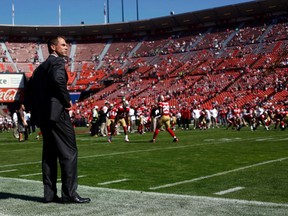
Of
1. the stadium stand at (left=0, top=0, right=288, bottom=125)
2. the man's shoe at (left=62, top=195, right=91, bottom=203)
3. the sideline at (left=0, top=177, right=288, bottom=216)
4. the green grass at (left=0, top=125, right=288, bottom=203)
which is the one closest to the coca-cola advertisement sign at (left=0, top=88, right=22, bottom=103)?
the stadium stand at (left=0, top=0, right=288, bottom=125)

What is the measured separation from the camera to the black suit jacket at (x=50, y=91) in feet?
15.8

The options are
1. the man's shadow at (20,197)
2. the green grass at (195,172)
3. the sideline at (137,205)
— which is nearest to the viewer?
the sideline at (137,205)

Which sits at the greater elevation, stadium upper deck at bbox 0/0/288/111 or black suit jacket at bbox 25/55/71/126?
stadium upper deck at bbox 0/0/288/111

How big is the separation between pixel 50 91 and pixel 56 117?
1.01ft

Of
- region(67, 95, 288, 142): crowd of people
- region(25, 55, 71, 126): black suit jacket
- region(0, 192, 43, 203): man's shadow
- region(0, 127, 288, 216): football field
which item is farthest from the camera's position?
region(67, 95, 288, 142): crowd of people

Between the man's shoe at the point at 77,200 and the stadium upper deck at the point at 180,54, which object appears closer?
the man's shoe at the point at 77,200

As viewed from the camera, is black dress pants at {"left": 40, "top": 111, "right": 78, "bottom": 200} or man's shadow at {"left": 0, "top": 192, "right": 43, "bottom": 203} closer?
black dress pants at {"left": 40, "top": 111, "right": 78, "bottom": 200}

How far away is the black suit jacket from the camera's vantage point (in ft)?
15.8

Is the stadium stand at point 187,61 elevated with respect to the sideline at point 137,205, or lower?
elevated

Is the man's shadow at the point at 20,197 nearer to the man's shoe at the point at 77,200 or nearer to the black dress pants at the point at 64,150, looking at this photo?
the black dress pants at the point at 64,150

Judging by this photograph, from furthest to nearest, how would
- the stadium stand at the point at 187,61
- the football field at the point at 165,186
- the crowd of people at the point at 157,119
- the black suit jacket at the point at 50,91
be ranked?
the stadium stand at the point at 187,61 → the crowd of people at the point at 157,119 → the black suit jacket at the point at 50,91 → the football field at the point at 165,186

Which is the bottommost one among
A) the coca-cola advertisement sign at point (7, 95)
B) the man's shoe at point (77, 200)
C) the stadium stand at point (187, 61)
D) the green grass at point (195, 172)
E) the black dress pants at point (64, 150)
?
the green grass at point (195, 172)

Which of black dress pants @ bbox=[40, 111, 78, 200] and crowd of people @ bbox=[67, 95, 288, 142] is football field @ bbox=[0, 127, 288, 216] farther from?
crowd of people @ bbox=[67, 95, 288, 142]

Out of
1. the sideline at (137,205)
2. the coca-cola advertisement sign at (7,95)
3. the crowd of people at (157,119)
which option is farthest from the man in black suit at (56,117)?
Answer: the coca-cola advertisement sign at (7,95)
